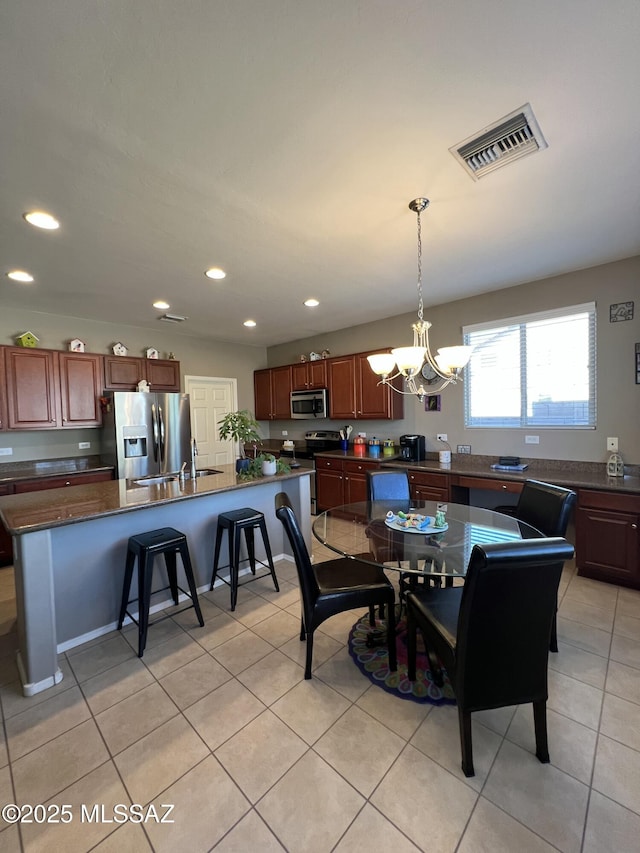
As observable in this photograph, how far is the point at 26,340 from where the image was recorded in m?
3.96

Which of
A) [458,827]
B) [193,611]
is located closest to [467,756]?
[458,827]

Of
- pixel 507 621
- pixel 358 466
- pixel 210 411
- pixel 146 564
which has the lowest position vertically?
pixel 146 564

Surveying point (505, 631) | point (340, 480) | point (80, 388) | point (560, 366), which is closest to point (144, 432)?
point (80, 388)

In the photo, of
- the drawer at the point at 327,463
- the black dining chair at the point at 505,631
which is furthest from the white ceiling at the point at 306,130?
the drawer at the point at 327,463

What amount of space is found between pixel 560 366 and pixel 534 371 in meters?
0.23

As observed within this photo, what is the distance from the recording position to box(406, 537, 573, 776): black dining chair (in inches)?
50.3

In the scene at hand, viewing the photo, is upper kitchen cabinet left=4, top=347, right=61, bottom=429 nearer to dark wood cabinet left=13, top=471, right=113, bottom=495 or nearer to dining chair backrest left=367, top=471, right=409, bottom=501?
dark wood cabinet left=13, top=471, right=113, bottom=495

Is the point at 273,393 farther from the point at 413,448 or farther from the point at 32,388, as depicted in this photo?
the point at 32,388

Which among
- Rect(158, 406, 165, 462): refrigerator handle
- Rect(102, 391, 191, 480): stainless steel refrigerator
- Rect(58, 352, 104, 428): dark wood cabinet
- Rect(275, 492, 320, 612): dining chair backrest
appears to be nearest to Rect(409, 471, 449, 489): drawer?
Rect(275, 492, 320, 612): dining chair backrest

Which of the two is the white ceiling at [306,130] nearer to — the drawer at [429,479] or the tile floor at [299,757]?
the drawer at [429,479]

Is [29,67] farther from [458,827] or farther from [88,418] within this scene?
[88,418]

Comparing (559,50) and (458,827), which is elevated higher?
(559,50)

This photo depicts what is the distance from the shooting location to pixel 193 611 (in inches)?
105

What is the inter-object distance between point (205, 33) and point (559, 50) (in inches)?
49.4
